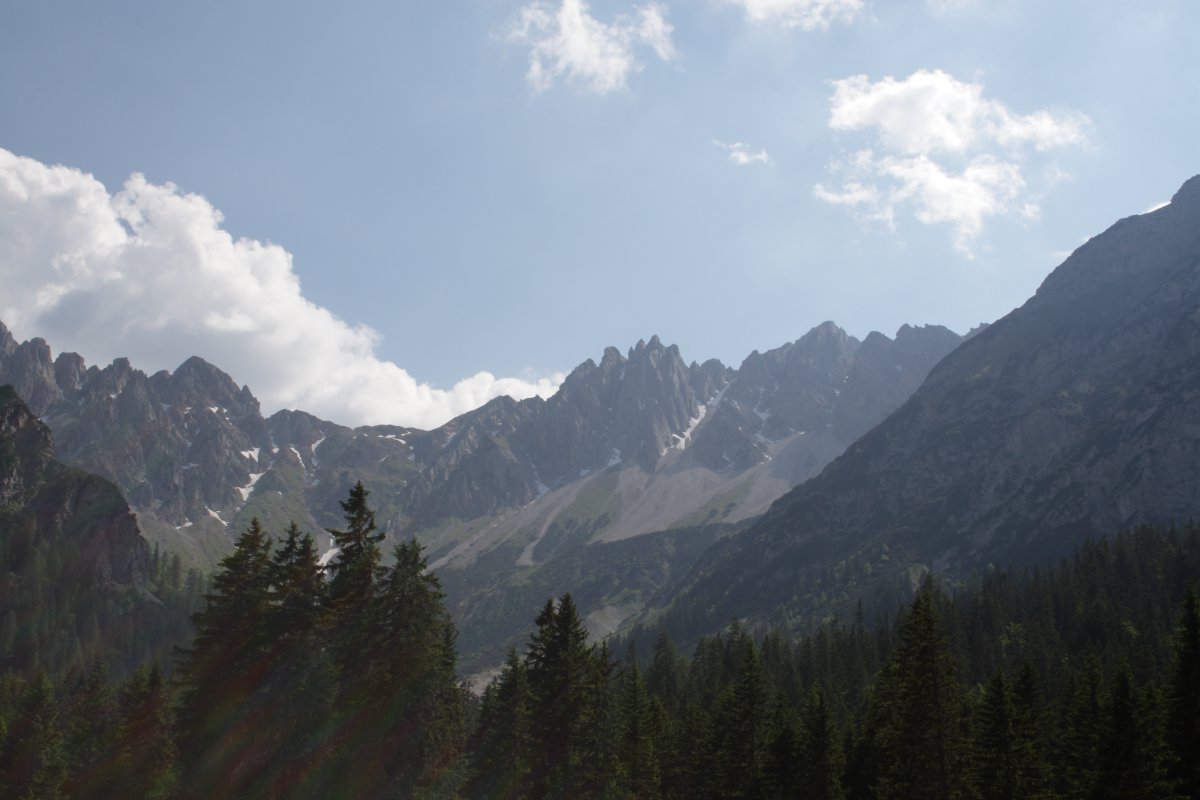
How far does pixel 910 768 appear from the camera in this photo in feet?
116

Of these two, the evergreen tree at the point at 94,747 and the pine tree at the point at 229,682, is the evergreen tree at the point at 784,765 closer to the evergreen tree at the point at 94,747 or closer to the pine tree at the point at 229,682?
the pine tree at the point at 229,682

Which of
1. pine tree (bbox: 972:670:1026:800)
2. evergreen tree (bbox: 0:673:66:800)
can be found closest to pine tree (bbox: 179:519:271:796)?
evergreen tree (bbox: 0:673:66:800)

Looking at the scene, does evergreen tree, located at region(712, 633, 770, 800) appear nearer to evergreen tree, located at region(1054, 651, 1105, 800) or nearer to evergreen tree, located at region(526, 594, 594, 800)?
evergreen tree, located at region(526, 594, 594, 800)

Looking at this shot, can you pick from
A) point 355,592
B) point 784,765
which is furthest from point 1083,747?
point 355,592

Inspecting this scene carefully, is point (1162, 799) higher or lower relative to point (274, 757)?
lower

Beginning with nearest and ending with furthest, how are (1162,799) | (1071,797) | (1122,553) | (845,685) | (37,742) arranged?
(1162,799) → (1071,797) → (37,742) → (845,685) → (1122,553)

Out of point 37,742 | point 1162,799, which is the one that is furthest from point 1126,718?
point 37,742

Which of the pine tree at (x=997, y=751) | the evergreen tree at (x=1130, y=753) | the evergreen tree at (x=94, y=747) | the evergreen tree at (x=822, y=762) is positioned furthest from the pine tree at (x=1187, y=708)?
the evergreen tree at (x=94, y=747)

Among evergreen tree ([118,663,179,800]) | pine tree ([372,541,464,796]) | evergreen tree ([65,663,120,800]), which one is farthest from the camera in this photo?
evergreen tree ([65,663,120,800])

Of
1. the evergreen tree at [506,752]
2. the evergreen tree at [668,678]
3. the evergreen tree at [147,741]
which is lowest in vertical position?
the evergreen tree at [668,678]

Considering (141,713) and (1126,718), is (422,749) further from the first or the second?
(1126,718)

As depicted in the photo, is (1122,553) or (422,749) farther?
(1122,553)

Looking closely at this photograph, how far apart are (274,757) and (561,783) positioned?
519 inches

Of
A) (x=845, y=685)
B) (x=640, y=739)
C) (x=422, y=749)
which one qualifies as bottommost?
(x=845, y=685)
